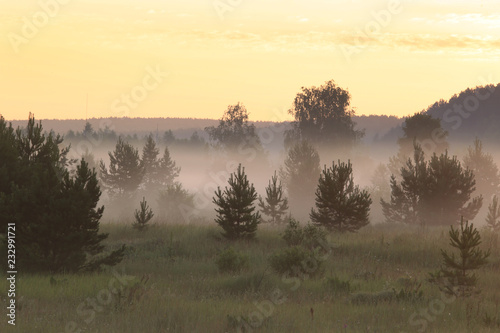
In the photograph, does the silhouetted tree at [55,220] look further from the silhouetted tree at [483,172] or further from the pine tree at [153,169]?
the pine tree at [153,169]

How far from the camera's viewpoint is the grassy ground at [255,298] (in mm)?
9555

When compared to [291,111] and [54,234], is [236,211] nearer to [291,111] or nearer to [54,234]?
[54,234]

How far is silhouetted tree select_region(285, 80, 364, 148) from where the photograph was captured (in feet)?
234

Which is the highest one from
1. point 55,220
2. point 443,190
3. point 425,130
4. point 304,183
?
point 425,130

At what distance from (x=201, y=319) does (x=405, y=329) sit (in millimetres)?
3737

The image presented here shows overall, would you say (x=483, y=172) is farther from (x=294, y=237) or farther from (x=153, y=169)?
(x=153, y=169)

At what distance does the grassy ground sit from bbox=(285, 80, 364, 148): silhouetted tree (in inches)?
2089

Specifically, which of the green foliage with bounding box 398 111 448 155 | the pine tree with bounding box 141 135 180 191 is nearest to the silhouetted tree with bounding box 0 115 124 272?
the green foliage with bounding box 398 111 448 155

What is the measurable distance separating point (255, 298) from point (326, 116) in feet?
200

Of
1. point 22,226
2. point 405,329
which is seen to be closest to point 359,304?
point 405,329

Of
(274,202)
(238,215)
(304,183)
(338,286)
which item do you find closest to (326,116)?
(304,183)

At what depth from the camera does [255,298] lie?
12.3 meters

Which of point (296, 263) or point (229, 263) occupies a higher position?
point (296, 263)

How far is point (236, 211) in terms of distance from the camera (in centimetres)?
2155
